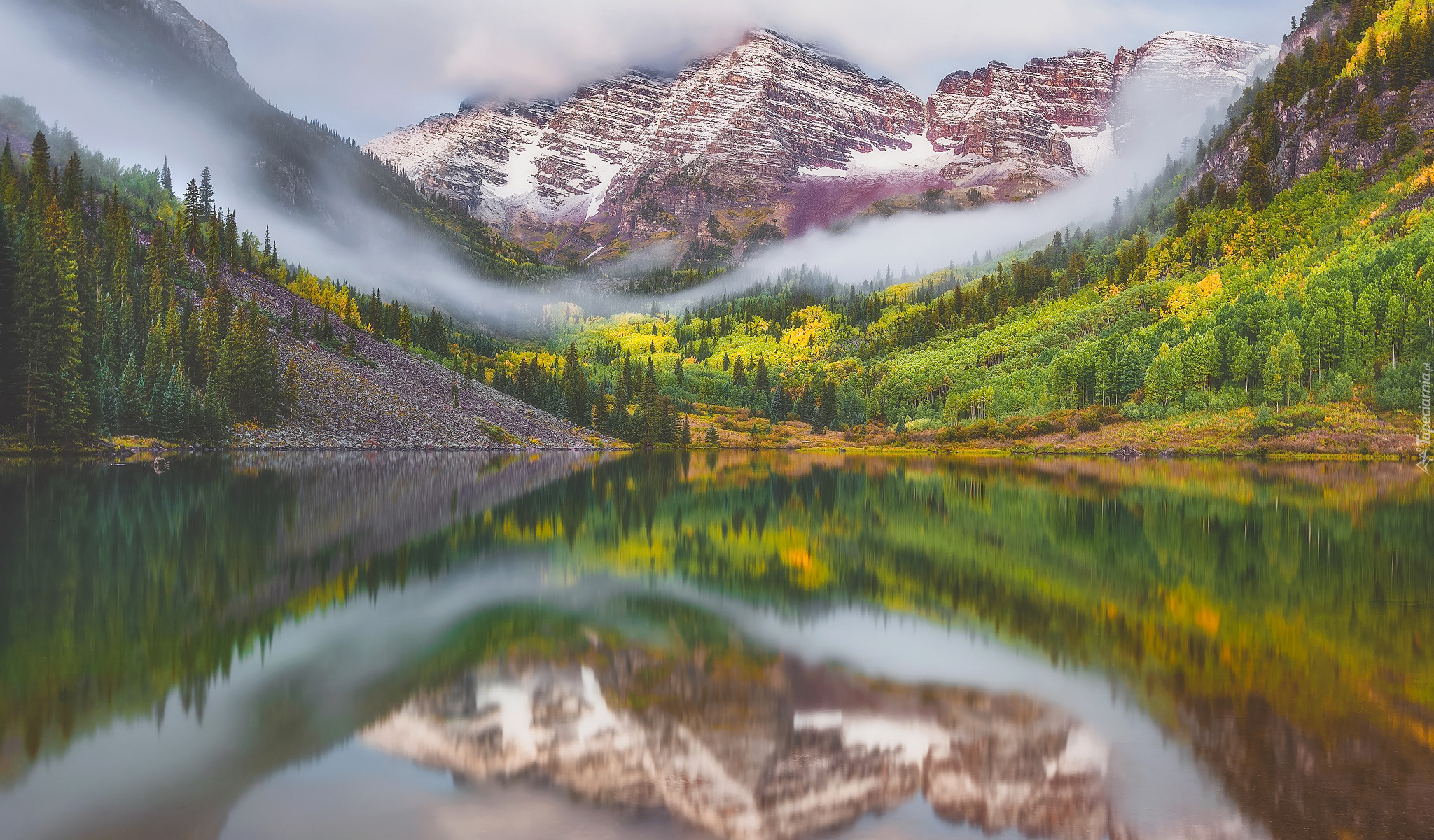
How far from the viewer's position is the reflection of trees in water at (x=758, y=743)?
9305mm

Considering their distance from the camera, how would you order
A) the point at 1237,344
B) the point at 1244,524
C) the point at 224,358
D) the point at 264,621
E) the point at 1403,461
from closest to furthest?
the point at 264,621 → the point at 1244,524 → the point at 1403,461 → the point at 224,358 → the point at 1237,344

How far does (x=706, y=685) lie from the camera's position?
13.3 metres

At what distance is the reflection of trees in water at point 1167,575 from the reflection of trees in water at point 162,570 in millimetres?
6849

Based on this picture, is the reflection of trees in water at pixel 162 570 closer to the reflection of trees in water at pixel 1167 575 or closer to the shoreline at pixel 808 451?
the reflection of trees in water at pixel 1167 575

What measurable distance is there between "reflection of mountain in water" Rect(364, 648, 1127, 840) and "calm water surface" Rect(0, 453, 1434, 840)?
6 centimetres

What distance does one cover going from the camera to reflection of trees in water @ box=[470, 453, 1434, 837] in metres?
11.6

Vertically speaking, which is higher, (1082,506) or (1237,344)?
(1237,344)

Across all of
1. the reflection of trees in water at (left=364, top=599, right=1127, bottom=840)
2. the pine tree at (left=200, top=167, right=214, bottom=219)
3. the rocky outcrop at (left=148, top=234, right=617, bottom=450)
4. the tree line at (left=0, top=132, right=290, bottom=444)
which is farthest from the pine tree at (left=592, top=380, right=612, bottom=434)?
the reflection of trees in water at (left=364, top=599, right=1127, bottom=840)

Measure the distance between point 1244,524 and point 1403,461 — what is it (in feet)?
238

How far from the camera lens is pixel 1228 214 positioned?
172 m

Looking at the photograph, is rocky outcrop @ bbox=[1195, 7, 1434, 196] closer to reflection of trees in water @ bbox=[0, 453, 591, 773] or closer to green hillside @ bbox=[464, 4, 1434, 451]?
green hillside @ bbox=[464, 4, 1434, 451]

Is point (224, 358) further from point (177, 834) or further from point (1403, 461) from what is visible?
point (1403, 461)

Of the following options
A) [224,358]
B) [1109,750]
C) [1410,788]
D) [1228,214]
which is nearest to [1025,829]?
[1109,750]

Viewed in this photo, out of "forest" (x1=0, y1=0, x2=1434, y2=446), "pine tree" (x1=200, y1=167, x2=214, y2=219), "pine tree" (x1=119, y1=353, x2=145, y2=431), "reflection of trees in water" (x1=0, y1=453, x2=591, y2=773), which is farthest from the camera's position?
"pine tree" (x1=200, y1=167, x2=214, y2=219)
